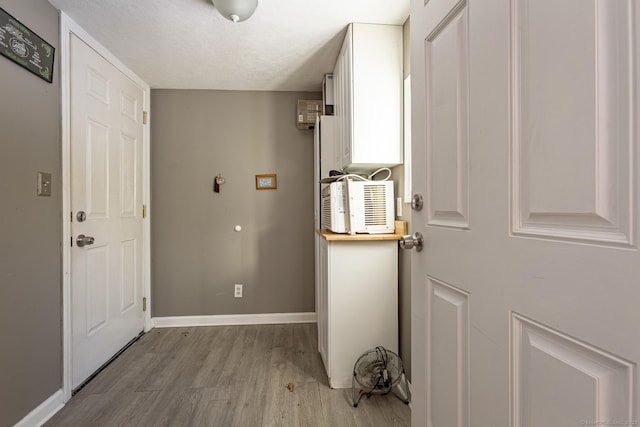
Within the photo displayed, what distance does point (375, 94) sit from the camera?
194 cm

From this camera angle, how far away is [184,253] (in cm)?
297

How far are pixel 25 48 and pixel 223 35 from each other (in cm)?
102

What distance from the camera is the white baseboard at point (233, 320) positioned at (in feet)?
9.64

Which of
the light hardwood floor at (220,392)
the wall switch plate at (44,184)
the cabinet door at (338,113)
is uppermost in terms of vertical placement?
the cabinet door at (338,113)

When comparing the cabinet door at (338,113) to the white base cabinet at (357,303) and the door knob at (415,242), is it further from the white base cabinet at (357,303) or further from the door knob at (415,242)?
the door knob at (415,242)

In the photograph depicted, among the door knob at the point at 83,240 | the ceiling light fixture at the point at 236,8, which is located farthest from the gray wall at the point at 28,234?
the ceiling light fixture at the point at 236,8

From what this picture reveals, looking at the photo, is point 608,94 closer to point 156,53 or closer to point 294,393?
point 294,393

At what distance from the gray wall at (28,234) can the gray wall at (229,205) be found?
1183 mm

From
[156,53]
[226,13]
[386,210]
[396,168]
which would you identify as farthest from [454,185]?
[156,53]

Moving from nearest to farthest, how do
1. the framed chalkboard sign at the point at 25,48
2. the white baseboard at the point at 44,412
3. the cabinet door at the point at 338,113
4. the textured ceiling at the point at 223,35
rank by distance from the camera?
1. the framed chalkboard sign at the point at 25,48
2. the white baseboard at the point at 44,412
3. the textured ceiling at the point at 223,35
4. the cabinet door at the point at 338,113

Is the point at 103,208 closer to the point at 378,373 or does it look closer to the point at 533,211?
the point at 378,373

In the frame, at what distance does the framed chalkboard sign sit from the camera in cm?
143

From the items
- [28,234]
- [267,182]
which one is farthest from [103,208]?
[267,182]

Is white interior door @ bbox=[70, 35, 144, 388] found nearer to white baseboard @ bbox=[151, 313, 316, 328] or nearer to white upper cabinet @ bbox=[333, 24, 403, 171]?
white baseboard @ bbox=[151, 313, 316, 328]
